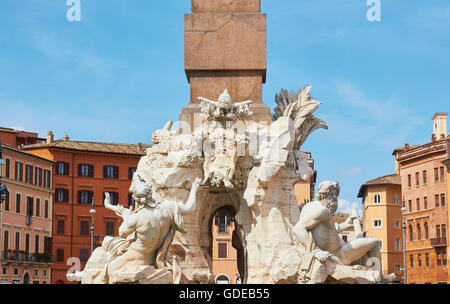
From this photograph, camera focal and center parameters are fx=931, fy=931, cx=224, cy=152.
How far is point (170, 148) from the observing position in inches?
738

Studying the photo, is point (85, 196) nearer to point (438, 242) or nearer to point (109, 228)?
point (109, 228)

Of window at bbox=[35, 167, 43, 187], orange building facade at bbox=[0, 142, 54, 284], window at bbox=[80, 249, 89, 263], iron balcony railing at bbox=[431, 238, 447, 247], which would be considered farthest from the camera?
window at bbox=[80, 249, 89, 263]

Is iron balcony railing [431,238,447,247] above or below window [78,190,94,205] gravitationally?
below

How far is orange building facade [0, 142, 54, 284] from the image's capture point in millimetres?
59969

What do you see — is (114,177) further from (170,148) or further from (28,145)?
(170,148)

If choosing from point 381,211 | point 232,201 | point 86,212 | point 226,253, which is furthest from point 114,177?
point 232,201

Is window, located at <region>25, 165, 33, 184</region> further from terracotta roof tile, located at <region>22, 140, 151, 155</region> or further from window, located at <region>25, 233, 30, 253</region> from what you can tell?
terracotta roof tile, located at <region>22, 140, 151, 155</region>

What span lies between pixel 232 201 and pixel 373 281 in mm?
4028

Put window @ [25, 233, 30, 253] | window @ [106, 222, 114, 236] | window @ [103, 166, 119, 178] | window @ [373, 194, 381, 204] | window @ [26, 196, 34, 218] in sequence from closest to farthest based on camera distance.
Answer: window @ [25, 233, 30, 253] < window @ [26, 196, 34, 218] < window @ [106, 222, 114, 236] < window @ [103, 166, 119, 178] < window @ [373, 194, 381, 204]

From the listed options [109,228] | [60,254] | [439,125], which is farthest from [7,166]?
[439,125]

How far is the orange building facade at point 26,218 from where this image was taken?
59969mm

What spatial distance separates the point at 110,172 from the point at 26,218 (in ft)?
27.1

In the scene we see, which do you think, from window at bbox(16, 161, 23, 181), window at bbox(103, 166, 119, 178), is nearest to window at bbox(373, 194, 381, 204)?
window at bbox(103, 166, 119, 178)

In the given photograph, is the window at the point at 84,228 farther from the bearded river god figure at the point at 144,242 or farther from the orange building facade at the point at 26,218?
the bearded river god figure at the point at 144,242
